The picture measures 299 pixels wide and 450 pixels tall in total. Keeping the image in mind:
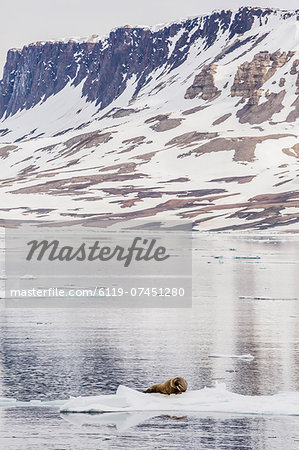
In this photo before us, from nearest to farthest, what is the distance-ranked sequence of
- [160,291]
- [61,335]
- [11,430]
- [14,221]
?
[11,430] < [61,335] < [160,291] < [14,221]

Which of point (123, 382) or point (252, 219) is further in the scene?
point (252, 219)

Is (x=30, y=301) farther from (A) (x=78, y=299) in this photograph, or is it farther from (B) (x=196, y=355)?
(B) (x=196, y=355)

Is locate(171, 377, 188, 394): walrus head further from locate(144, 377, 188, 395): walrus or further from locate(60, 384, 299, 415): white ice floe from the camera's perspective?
locate(60, 384, 299, 415): white ice floe

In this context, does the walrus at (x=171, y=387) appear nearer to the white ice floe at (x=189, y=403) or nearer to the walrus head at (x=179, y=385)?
the walrus head at (x=179, y=385)

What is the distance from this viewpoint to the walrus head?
20.6 meters

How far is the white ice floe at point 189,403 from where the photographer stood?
64.3 ft

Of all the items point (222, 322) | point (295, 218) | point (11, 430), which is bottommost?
point (11, 430)

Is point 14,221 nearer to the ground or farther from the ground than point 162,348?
farther from the ground

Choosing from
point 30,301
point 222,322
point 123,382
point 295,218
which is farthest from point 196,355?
point 295,218

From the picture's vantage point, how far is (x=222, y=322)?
34031 millimetres

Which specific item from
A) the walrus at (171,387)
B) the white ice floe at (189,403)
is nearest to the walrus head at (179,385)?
the walrus at (171,387)

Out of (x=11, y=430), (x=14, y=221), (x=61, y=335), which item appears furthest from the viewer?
(x=14, y=221)

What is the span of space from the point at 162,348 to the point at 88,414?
859cm

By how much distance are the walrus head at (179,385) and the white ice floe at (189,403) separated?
0.40ft
